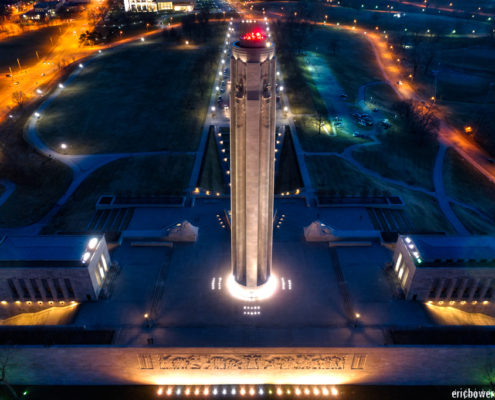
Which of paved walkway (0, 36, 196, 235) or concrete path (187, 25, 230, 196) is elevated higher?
concrete path (187, 25, 230, 196)

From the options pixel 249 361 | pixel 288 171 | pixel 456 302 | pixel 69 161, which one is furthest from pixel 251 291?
pixel 69 161

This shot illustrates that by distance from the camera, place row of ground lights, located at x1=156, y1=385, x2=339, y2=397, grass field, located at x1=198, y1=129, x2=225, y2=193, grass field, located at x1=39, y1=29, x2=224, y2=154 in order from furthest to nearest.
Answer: grass field, located at x1=39, y1=29, x2=224, y2=154 < grass field, located at x1=198, y1=129, x2=225, y2=193 < row of ground lights, located at x1=156, y1=385, x2=339, y2=397

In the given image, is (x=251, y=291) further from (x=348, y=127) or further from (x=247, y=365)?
(x=348, y=127)

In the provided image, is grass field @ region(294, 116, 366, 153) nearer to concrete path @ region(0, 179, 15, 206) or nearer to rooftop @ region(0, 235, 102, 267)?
rooftop @ region(0, 235, 102, 267)

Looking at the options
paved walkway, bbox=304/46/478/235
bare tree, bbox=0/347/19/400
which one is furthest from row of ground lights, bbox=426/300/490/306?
bare tree, bbox=0/347/19/400

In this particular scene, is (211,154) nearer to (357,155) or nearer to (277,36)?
(357,155)

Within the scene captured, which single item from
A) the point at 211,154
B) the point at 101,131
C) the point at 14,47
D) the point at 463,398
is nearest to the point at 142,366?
the point at 463,398

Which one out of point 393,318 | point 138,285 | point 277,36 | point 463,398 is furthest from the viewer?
point 277,36
